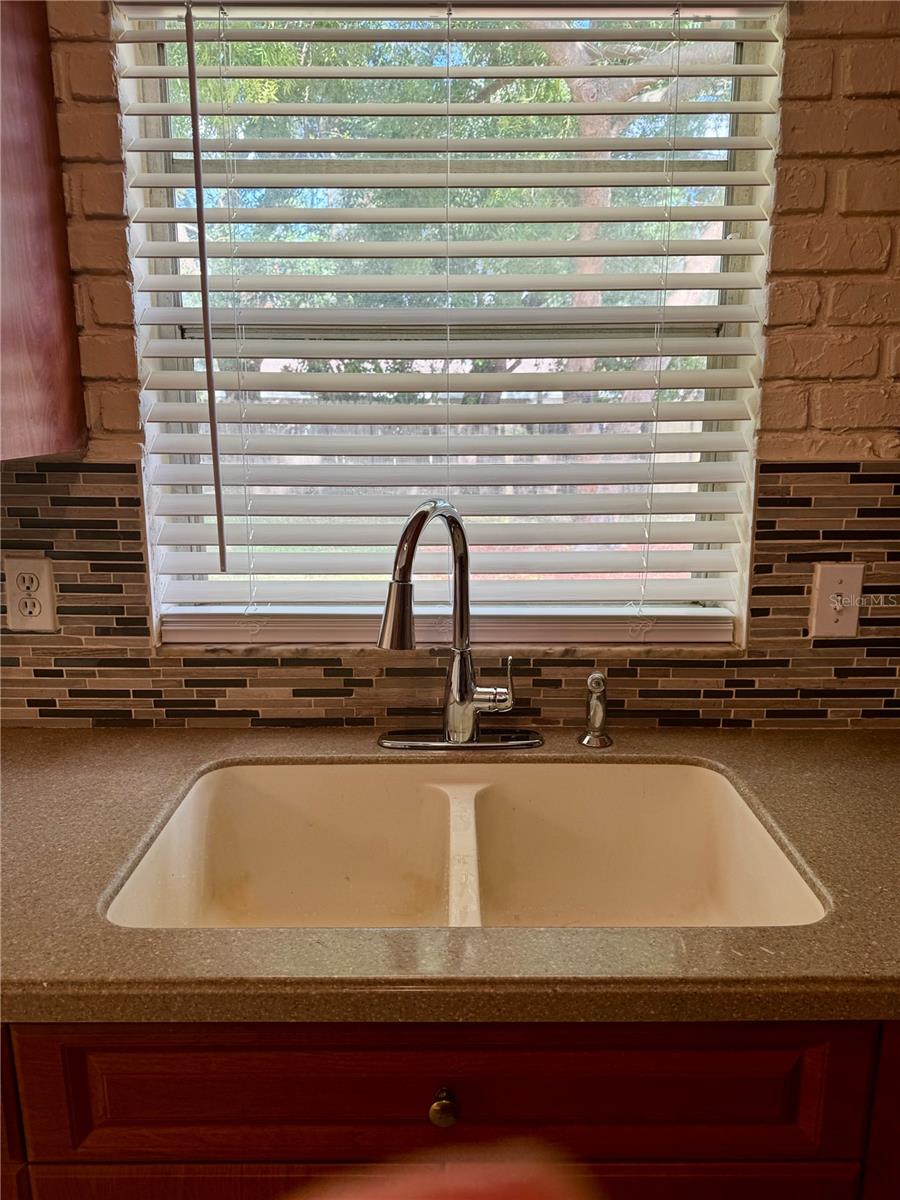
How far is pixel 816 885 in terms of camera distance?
100 cm

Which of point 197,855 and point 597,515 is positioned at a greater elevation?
point 597,515

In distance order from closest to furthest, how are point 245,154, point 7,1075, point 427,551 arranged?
1. point 7,1075
2. point 245,154
3. point 427,551

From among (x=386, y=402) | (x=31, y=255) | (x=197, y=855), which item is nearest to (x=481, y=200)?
(x=386, y=402)

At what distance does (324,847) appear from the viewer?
1.36 meters

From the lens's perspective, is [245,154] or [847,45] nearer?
[847,45]

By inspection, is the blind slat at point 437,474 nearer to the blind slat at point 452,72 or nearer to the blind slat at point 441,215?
the blind slat at point 441,215

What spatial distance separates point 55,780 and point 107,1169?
513 millimetres

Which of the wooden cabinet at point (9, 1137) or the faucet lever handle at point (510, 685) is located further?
the faucet lever handle at point (510, 685)

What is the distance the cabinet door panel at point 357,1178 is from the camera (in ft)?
3.01

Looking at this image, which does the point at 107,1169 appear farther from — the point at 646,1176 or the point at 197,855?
the point at 646,1176

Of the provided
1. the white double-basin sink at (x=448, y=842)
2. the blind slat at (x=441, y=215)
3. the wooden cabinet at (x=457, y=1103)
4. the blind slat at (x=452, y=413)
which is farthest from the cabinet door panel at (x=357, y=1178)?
the blind slat at (x=441, y=215)

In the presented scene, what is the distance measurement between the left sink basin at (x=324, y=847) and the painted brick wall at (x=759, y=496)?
14cm

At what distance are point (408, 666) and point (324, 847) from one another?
0.98ft

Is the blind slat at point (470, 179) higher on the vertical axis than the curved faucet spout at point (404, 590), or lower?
higher
